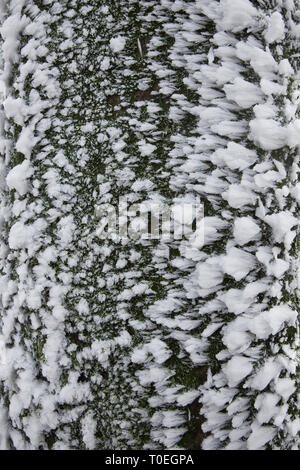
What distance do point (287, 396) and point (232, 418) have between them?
118 millimetres

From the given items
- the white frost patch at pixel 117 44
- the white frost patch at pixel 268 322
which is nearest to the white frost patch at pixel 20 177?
the white frost patch at pixel 117 44

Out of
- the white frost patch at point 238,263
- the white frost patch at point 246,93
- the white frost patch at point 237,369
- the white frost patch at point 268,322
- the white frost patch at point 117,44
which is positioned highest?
the white frost patch at point 117,44

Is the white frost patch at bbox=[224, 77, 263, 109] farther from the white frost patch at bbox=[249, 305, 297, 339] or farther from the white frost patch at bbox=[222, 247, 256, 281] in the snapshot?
the white frost patch at bbox=[249, 305, 297, 339]

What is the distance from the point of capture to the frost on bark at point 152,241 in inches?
32.7

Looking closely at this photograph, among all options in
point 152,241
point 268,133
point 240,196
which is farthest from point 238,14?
point 152,241

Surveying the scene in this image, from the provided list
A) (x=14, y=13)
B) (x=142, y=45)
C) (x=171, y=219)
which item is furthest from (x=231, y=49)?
(x=14, y=13)

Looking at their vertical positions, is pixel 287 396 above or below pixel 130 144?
below

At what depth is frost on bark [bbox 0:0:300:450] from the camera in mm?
830

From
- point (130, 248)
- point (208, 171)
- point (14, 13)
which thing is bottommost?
point (130, 248)

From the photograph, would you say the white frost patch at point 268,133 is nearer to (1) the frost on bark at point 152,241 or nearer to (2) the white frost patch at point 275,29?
(1) the frost on bark at point 152,241

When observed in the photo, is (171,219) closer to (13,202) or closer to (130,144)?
(130,144)

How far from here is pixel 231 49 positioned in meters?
0.91

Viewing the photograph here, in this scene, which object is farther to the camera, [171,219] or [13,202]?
[13,202]

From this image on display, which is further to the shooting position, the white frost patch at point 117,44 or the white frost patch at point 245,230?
the white frost patch at point 117,44
